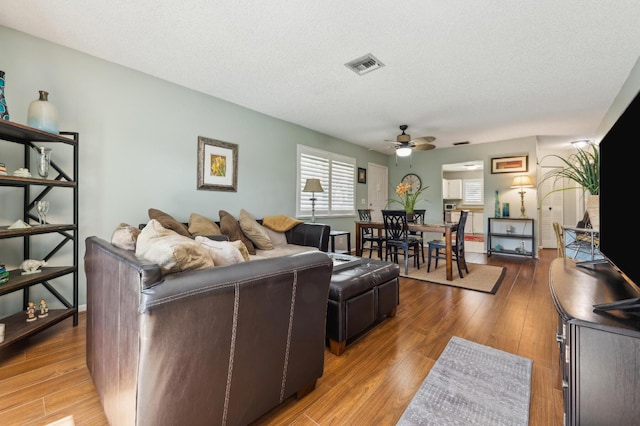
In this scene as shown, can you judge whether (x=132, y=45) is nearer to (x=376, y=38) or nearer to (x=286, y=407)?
(x=376, y=38)

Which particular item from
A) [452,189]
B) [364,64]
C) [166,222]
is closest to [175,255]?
[166,222]

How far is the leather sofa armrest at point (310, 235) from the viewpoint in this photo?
12.1 ft

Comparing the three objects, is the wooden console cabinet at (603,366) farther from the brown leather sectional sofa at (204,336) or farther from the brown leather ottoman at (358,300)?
the brown leather ottoman at (358,300)

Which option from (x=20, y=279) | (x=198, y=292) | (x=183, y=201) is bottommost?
(x=20, y=279)

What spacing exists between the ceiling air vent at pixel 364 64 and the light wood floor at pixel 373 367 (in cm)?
251

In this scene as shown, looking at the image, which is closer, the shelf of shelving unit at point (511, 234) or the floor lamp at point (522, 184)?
the floor lamp at point (522, 184)

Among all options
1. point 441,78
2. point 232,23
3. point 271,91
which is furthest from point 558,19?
point 271,91

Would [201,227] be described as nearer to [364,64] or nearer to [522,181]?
[364,64]

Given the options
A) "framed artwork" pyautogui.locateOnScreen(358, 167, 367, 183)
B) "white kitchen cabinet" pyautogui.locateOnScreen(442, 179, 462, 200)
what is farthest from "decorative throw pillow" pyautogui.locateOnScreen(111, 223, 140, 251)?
"white kitchen cabinet" pyautogui.locateOnScreen(442, 179, 462, 200)

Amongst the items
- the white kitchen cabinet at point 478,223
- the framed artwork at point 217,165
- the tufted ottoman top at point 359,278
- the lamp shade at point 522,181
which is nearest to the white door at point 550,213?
the lamp shade at point 522,181

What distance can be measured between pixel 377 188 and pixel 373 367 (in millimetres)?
5600

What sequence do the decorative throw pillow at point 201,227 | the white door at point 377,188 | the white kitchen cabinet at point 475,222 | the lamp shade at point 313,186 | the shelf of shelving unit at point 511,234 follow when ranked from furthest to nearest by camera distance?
1. the white kitchen cabinet at point 475,222
2. the white door at point 377,188
3. the shelf of shelving unit at point 511,234
4. the lamp shade at point 313,186
5. the decorative throw pillow at point 201,227

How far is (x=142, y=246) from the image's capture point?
1212mm

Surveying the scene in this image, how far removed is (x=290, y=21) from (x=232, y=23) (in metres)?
0.47
